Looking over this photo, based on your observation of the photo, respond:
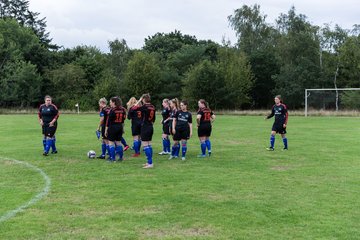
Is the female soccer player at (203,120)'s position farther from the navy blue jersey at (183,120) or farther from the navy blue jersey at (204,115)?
the navy blue jersey at (183,120)

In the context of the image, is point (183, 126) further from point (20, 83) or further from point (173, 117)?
point (20, 83)

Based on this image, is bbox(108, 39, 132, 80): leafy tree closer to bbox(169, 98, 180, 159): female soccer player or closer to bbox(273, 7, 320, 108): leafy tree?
bbox(273, 7, 320, 108): leafy tree

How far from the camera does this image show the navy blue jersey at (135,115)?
13.0 m

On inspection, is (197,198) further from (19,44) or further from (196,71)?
(19,44)

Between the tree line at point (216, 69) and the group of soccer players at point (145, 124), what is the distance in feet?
126

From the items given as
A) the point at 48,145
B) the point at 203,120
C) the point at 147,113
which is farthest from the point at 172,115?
the point at 48,145

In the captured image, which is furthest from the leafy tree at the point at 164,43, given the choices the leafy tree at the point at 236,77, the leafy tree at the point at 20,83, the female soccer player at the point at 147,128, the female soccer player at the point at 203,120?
the female soccer player at the point at 147,128

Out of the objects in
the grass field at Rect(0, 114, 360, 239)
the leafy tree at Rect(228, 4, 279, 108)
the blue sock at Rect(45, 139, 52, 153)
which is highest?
the leafy tree at Rect(228, 4, 279, 108)

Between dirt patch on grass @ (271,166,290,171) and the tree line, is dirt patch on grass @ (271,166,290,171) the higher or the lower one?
the lower one

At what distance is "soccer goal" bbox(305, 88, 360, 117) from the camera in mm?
42656

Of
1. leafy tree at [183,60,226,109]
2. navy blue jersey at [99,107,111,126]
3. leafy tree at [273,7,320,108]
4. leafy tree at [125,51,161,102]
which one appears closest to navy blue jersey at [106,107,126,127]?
navy blue jersey at [99,107,111,126]

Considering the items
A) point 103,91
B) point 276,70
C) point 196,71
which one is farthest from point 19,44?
point 276,70

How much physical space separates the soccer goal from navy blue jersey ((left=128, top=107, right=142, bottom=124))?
33.3 m

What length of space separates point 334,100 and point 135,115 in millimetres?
35276
